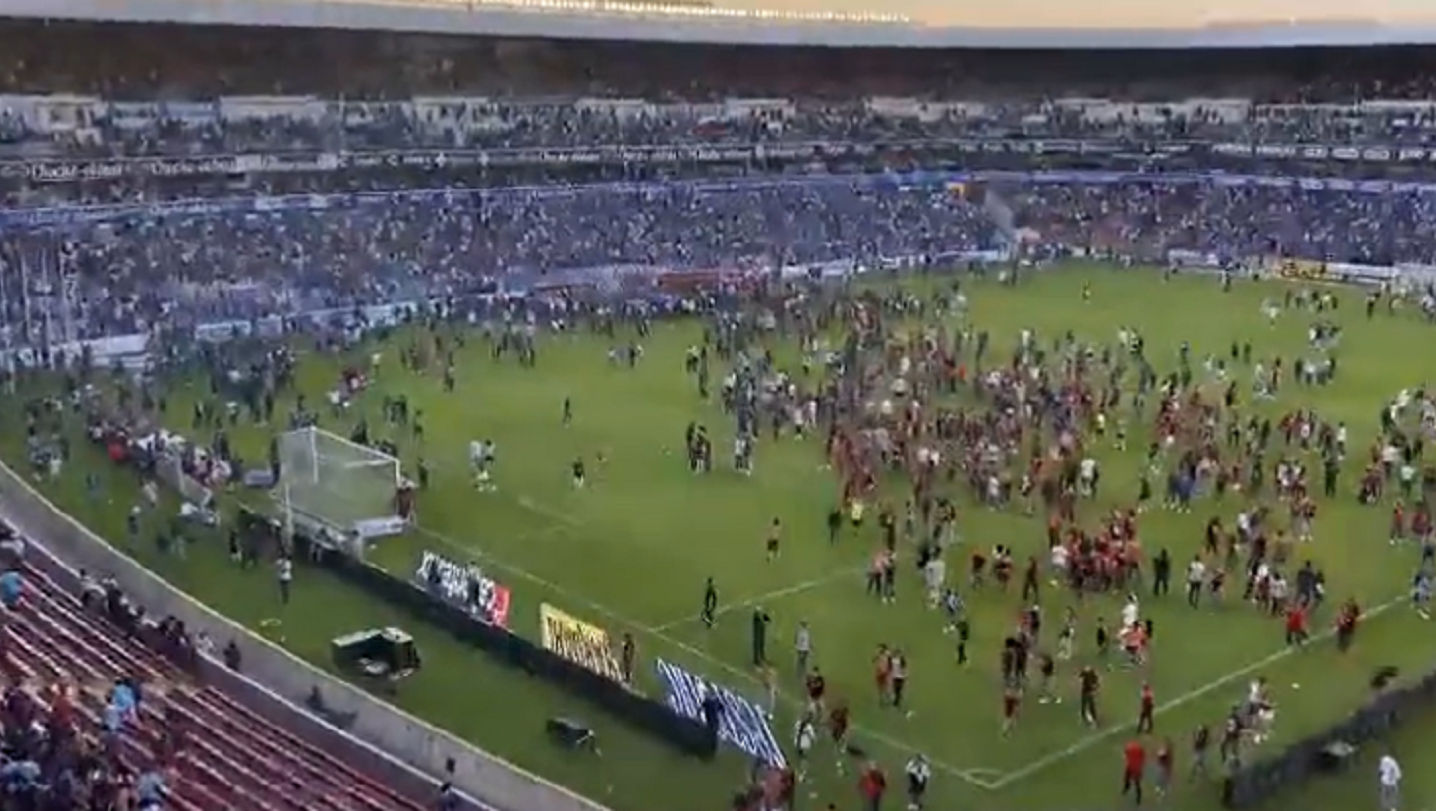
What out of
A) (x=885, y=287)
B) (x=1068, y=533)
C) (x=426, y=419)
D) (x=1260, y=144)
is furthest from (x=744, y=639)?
(x=1260, y=144)

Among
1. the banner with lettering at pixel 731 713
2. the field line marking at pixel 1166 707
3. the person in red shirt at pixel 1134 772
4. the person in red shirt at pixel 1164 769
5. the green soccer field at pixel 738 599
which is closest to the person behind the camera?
the person in red shirt at pixel 1134 772

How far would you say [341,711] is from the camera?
59.6 ft

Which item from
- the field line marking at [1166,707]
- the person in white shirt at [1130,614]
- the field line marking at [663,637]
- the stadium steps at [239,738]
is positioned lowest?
the field line marking at [663,637]

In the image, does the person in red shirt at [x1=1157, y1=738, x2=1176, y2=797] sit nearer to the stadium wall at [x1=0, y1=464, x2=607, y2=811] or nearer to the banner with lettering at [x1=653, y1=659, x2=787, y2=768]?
the banner with lettering at [x1=653, y1=659, x2=787, y2=768]

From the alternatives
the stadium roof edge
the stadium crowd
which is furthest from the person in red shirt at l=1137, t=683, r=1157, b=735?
the stadium roof edge

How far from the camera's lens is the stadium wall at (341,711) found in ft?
52.8

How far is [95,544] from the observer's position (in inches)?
923

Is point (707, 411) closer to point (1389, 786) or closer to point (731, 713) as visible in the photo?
point (731, 713)

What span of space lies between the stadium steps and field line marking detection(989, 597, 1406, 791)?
5867mm

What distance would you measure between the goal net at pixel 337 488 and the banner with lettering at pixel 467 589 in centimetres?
251

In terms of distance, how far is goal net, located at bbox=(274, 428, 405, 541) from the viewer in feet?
83.8

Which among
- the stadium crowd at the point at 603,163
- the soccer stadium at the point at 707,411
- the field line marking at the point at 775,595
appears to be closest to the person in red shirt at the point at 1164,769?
the soccer stadium at the point at 707,411

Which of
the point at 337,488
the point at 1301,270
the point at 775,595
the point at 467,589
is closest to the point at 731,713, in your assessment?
the point at 775,595

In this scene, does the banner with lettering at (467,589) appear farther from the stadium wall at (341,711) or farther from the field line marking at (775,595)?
the stadium wall at (341,711)
